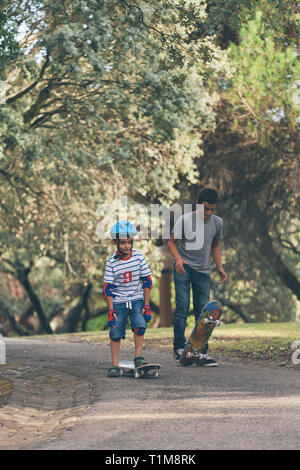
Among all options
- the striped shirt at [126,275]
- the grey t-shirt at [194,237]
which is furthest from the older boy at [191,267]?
the striped shirt at [126,275]

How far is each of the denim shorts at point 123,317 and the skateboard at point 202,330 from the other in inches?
25.7

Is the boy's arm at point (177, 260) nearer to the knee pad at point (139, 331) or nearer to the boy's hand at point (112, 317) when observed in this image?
the knee pad at point (139, 331)

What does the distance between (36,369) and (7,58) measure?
6.14 m

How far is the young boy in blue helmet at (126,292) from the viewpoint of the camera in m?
8.41

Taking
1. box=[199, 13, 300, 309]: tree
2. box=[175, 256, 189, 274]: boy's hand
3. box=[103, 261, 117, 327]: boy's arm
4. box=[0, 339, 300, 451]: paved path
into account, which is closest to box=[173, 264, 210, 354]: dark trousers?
box=[175, 256, 189, 274]: boy's hand

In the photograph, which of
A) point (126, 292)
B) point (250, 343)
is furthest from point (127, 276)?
point (250, 343)

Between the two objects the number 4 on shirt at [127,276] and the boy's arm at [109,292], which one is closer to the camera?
the boy's arm at [109,292]

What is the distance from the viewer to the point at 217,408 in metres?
6.34

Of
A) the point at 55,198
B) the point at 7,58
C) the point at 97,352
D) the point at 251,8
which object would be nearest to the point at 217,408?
the point at 97,352

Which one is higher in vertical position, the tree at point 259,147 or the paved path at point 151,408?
the tree at point 259,147

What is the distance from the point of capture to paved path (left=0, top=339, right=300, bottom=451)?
17.0 ft

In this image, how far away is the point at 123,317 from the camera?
28.1 feet

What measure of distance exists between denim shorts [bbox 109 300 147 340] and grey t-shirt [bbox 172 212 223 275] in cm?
113

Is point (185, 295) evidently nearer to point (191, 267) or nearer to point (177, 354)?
point (191, 267)
